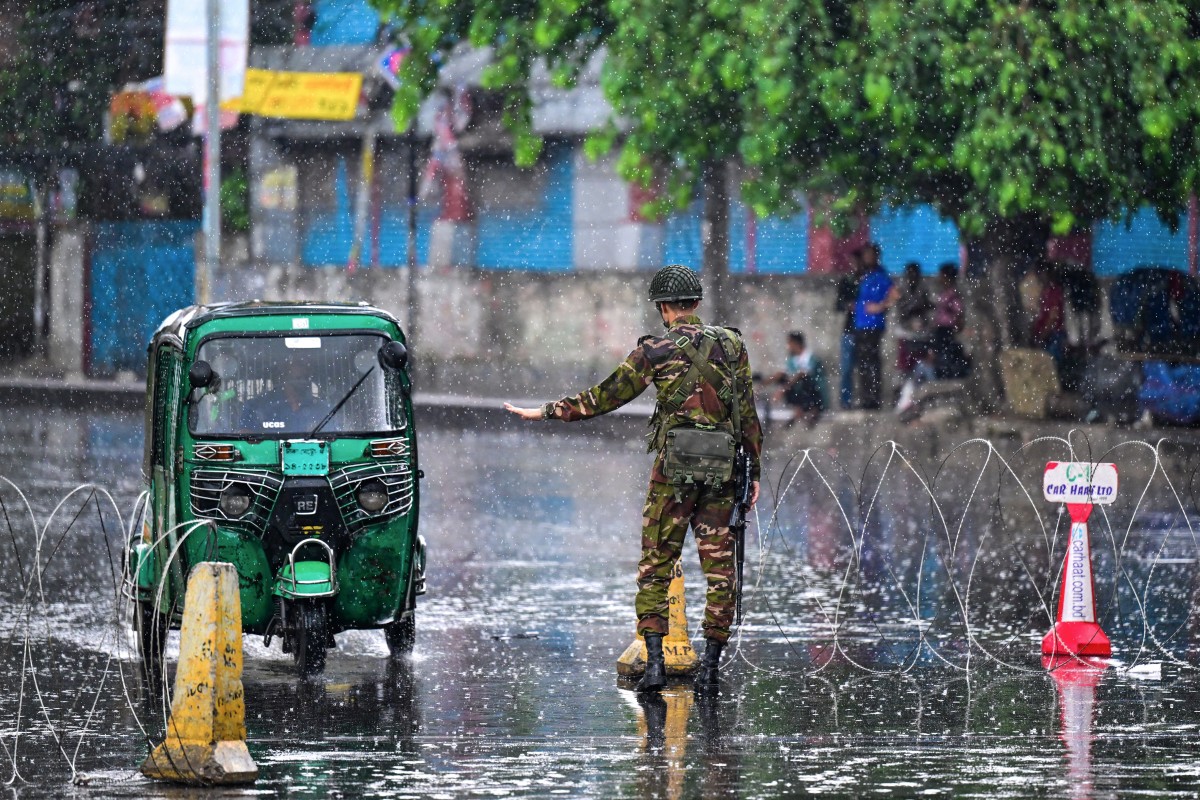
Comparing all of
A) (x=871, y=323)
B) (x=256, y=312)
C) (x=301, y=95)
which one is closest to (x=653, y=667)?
(x=256, y=312)

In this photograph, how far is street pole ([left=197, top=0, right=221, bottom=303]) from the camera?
32375 mm

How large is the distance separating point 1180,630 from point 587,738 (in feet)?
14.7

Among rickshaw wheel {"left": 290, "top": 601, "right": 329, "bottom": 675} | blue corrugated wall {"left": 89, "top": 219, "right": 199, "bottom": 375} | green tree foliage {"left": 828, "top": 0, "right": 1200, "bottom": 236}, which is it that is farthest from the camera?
blue corrugated wall {"left": 89, "top": 219, "right": 199, "bottom": 375}

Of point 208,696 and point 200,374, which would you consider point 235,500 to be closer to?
point 200,374

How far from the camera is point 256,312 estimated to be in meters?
10.4

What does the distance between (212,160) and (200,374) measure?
23408 mm

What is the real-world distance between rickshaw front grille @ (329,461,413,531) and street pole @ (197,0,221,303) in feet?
75.3

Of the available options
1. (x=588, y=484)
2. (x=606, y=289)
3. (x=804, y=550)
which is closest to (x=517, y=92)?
(x=606, y=289)

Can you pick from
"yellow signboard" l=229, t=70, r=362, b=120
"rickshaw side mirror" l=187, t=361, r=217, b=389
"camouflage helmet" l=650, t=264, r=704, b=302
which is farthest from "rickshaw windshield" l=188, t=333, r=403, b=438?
"yellow signboard" l=229, t=70, r=362, b=120

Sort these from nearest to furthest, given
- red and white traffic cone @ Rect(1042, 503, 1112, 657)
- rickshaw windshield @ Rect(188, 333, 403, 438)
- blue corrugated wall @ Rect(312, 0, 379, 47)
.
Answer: rickshaw windshield @ Rect(188, 333, 403, 438) → red and white traffic cone @ Rect(1042, 503, 1112, 657) → blue corrugated wall @ Rect(312, 0, 379, 47)

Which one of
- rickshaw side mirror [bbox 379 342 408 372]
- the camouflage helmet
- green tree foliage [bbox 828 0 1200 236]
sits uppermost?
green tree foliage [bbox 828 0 1200 236]

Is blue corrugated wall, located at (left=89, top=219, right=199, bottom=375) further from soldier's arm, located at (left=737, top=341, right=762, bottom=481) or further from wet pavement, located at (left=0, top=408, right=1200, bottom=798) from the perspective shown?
soldier's arm, located at (left=737, top=341, right=762, bottom=481)

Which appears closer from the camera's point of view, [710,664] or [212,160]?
[710,664]

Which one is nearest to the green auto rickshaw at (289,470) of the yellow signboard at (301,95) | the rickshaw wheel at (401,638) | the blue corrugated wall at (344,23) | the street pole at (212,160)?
the rickshaw wheel at (401,638)
